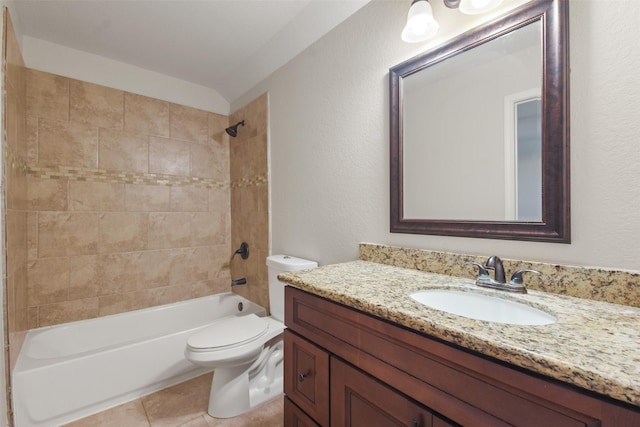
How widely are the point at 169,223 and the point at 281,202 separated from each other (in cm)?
113

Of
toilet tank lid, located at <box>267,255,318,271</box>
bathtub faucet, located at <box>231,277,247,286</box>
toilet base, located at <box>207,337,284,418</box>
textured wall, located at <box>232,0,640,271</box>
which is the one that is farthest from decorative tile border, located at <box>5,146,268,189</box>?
toilet base, located at <box>207,337,284,418</box>

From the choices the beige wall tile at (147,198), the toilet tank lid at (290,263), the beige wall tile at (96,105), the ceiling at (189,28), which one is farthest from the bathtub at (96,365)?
the ceiling at (189,28)

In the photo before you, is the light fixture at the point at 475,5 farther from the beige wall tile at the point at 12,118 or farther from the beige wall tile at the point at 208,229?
the beige wall tile at the point at 208,229

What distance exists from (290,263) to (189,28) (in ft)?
5.60

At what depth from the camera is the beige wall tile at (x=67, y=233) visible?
194cm

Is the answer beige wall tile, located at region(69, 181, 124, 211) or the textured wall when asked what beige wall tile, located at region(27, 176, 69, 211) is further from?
the textured wall

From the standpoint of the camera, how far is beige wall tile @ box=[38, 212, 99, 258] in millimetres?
1940

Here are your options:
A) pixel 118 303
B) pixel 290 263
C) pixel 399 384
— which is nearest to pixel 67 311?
pixel 118 303

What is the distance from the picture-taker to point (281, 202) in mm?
2098

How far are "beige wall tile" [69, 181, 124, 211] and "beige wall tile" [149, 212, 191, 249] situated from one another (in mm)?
273

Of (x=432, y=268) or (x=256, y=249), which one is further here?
(x=256, y=249)

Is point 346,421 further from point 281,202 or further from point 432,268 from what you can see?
point 281,202

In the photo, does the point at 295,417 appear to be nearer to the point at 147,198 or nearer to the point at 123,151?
the point at 147,198

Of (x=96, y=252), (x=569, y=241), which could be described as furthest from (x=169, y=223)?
(x=569, y=241)
